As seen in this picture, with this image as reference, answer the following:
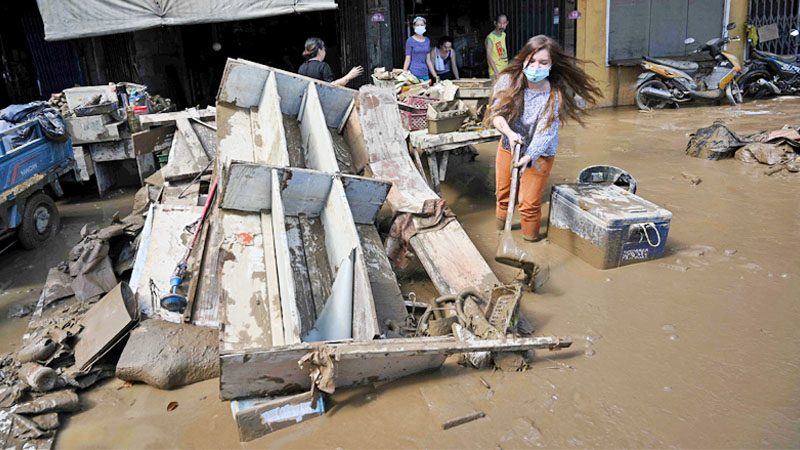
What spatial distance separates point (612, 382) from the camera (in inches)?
103

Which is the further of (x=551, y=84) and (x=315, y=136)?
(x=315, y=136)

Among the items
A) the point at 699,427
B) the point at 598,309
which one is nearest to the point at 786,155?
the point at 598,309

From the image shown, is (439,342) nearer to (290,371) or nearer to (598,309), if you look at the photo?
(290,371)

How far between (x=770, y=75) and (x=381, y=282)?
32.8ft

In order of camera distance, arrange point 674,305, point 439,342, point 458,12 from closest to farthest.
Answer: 1. point 439,342
2. point 674,305
3. point 458,12

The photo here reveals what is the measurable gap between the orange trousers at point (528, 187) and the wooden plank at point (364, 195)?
106cm

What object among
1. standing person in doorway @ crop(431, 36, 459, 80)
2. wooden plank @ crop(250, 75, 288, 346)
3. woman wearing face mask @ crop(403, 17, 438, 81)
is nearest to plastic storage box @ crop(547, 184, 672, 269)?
wooden plank @ crop(250, 75, 288, 346)

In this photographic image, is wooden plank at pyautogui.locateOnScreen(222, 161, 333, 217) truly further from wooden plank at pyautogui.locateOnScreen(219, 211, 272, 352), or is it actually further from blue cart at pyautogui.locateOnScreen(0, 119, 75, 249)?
blue cart at pyautogui.locateOnScreen(0, 119, 75, 249)

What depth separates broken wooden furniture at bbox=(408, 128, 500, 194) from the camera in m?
4.58

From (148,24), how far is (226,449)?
7095 millimetres

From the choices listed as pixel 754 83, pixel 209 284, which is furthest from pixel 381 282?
pixel 754 83

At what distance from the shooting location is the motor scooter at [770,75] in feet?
32.2

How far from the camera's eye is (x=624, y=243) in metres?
3.64

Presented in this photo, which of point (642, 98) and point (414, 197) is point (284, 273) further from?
point (642, 98)
